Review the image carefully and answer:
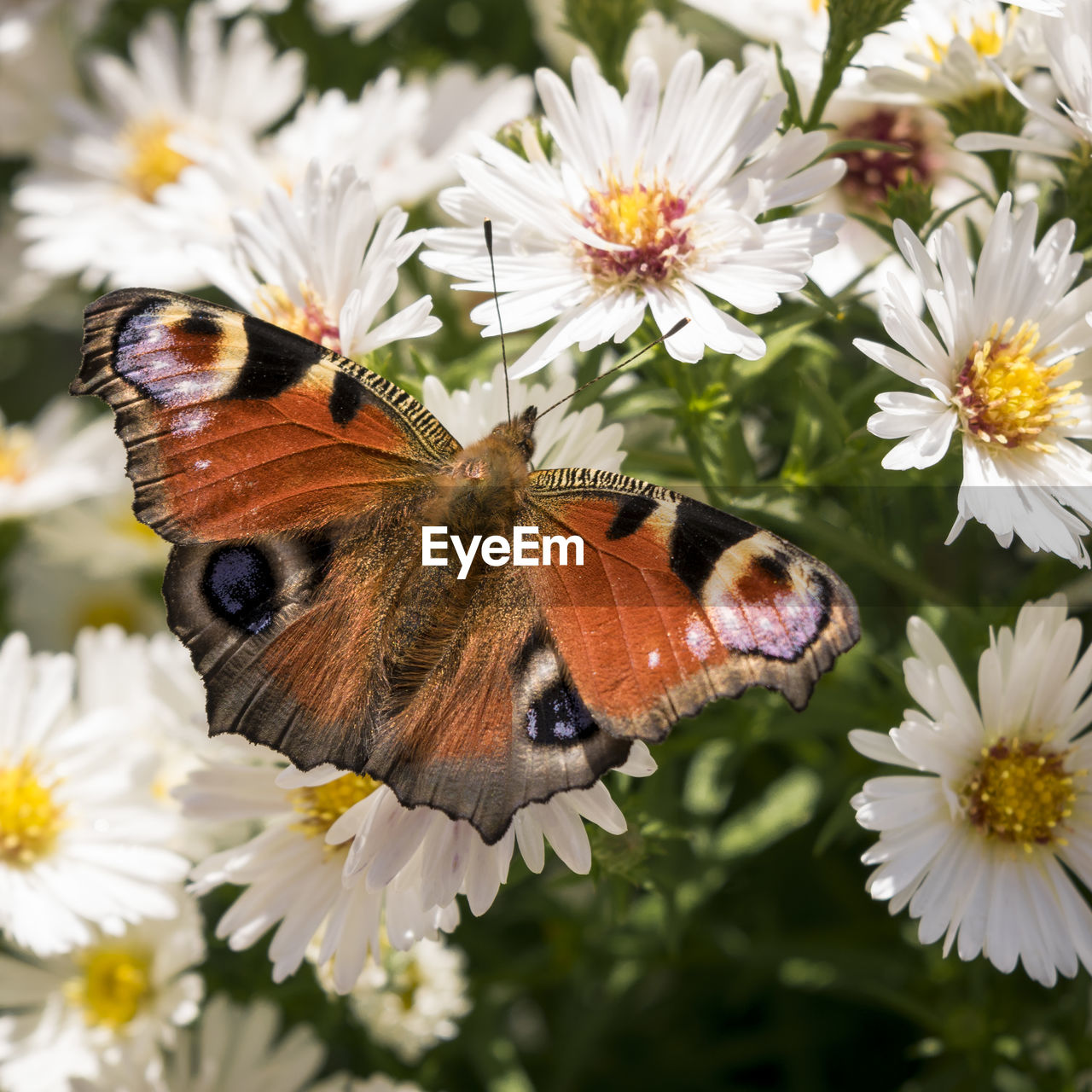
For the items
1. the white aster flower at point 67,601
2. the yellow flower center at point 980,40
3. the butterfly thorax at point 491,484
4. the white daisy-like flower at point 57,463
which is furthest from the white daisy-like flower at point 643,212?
the white aster flower at point 67,601

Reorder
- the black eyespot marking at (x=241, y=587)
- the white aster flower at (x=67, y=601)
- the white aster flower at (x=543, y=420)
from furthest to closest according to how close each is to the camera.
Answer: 1. the white aster flower at (x=67, y=601)
2. the white aster flower at (x=543, y=420)
3. the black eyespot marking at (x=241, y=587)

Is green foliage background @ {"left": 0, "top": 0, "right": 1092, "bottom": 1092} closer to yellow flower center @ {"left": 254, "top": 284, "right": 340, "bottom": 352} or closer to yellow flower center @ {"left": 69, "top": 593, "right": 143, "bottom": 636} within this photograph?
yellow flower center @ {"left": 254, "top": 284, "right": 340, "bottom": 352}

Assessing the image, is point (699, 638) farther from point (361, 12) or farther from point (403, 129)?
point (361, 12)

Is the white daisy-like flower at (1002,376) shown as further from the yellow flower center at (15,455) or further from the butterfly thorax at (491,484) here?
the yellow flower center at (15,455)

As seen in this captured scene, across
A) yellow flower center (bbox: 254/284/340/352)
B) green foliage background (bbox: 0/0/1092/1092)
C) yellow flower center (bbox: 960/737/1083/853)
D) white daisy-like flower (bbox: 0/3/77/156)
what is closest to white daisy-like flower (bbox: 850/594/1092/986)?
yellow flower center (bbox: 960/737/1083/853)

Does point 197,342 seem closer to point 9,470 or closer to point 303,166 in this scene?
point 303,166

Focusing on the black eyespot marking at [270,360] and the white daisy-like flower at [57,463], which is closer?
the black eyespot marking at [270,360]

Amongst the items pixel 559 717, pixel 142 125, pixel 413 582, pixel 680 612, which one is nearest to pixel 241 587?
pixel 413 582
